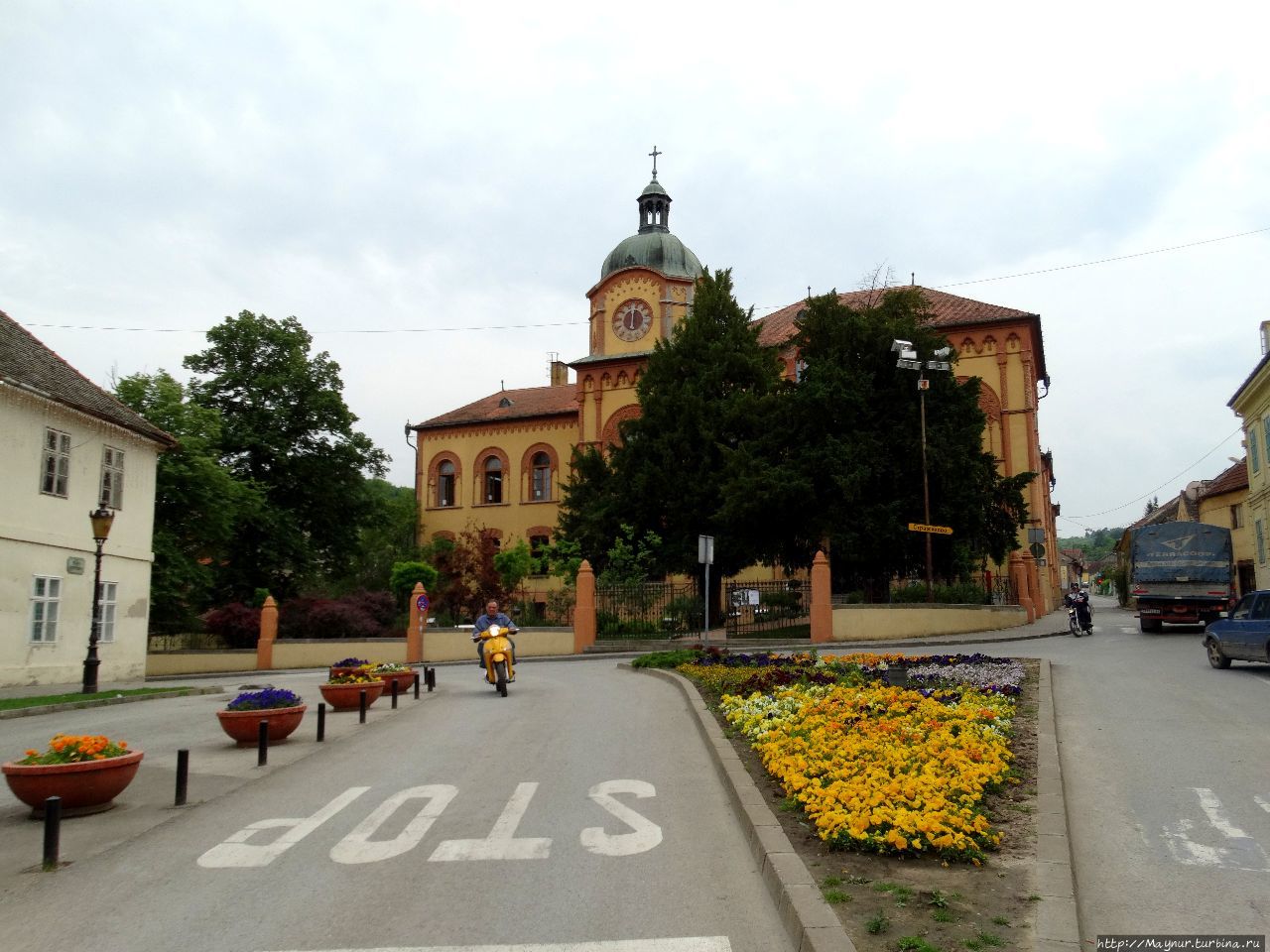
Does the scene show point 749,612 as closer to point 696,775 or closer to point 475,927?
point 696,775

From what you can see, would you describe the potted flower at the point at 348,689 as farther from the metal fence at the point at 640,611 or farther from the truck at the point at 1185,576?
the truck at the point at 1185,576

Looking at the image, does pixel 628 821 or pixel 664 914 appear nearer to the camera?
pixel 664 914

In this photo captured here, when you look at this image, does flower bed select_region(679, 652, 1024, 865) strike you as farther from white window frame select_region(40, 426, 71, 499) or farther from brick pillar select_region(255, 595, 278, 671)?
brick pillar select_region(255, 595, 278, 671)

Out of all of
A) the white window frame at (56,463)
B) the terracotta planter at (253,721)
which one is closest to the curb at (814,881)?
the terracotta planter at (253,721)

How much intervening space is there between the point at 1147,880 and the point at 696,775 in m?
4.11

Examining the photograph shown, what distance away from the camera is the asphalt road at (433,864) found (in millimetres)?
5219

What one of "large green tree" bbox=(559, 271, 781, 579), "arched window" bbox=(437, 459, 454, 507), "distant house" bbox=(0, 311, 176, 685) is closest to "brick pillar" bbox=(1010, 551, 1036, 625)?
"large green tree" bbox=(559, 271, 781, 579)

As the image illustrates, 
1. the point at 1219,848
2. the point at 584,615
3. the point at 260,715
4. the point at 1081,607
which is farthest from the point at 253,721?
the point at 1081,607

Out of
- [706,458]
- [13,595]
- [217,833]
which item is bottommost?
[217,833]

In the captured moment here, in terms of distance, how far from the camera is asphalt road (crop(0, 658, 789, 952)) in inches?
205

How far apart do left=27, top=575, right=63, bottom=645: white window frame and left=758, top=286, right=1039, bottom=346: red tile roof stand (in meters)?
26.8

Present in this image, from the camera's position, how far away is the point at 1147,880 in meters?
6.00

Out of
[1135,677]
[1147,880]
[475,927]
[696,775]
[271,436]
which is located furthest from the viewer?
[271,436]

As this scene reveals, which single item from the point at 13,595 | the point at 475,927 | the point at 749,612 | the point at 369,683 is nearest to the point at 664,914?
the point at 475,927
